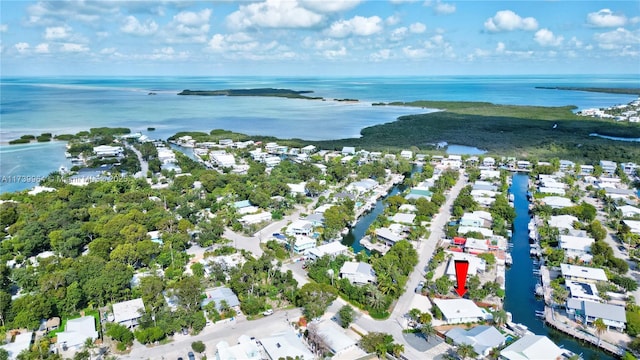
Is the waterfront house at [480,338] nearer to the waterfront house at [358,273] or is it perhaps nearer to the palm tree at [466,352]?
the palm tree at [466,352]

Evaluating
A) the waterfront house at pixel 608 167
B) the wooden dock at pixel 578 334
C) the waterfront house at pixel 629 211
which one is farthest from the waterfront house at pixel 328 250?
the waterfront house at pixel 608 167

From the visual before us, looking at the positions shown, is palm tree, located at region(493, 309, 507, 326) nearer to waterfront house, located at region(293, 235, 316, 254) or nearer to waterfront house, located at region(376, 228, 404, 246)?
waterfront house, located at region(376, 228, 404, 246)

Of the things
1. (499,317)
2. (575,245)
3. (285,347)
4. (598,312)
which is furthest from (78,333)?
(575,245)

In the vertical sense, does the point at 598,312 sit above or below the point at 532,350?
above

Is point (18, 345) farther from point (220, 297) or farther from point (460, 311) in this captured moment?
point (460, 311)

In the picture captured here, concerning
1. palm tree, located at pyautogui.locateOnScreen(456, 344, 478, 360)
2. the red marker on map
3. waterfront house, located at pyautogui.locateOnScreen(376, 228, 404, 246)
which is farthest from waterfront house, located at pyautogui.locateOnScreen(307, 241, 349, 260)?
palm tree, located at pyautogui.locateOnScreen(456, 344, 478, 360)
